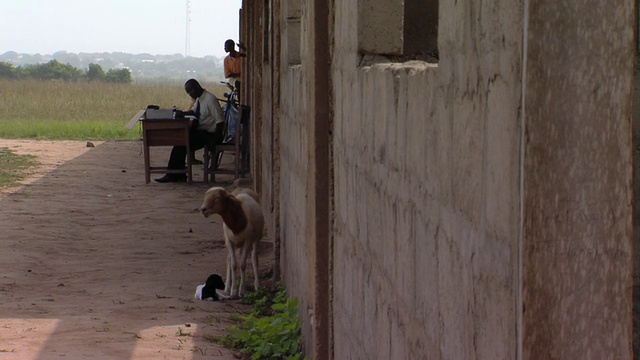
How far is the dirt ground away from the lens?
21.2ft

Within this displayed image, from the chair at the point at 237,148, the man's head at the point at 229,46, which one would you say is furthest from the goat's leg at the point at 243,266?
the man's head at the point at 229,46

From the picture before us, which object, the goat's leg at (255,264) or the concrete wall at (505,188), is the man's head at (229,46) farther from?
the concrete wall at (505,188)

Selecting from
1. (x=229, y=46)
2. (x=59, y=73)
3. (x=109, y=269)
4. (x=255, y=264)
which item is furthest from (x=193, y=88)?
(x=59, y=73)

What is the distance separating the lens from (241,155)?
15.1m

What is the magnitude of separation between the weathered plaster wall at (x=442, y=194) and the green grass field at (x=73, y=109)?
2214 centimetres

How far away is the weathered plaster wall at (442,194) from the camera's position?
1.97m

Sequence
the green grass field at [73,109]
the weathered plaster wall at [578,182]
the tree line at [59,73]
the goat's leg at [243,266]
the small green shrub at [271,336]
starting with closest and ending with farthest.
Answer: the weathered plaster wall at [578,182]
the small green shrub at [271,336]
the goat's leg at [243,266]
the green grass field at [73,109]
the tree line at [59,73]

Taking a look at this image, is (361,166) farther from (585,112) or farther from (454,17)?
(585,112)

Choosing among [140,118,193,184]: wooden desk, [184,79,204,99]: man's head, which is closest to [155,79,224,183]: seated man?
[184,79,204,99]: man's head

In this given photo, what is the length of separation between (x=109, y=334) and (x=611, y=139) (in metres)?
5.30

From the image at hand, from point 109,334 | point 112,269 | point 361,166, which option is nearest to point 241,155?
point 112,269

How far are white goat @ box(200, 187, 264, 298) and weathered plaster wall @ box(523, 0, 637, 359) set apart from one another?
6435 mm

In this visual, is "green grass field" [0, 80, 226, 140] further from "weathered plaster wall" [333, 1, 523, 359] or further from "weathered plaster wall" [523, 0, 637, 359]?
"weathered plaster wall" [523, 0, 637, 359]

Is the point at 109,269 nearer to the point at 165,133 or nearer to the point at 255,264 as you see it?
the point at 255,264
